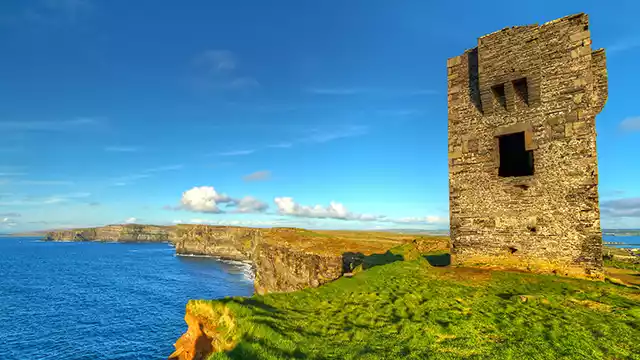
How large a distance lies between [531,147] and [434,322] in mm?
10638

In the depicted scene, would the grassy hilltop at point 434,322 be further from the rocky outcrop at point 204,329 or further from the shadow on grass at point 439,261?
the shadow on grass at point 439,261

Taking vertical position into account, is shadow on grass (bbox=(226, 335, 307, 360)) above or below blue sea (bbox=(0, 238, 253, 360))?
above

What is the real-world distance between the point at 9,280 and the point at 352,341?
103732 millimetres

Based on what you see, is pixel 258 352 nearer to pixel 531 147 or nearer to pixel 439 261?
pixel 531 147

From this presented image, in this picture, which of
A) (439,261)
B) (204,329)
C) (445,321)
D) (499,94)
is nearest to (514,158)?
(499,94)

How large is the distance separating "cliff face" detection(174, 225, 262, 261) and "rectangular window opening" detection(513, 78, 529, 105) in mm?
118161

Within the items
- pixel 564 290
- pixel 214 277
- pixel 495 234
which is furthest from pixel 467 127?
pixel 214 277

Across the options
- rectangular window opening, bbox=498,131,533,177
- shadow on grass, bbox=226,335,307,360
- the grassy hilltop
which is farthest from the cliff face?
shadow on grass, bbox=226,335,307,360

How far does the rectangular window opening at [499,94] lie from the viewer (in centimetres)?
1553

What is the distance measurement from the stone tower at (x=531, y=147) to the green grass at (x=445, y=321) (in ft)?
6.79

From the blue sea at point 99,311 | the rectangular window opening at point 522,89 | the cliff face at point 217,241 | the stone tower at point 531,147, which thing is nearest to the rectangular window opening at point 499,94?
the stone tower at point 531,147

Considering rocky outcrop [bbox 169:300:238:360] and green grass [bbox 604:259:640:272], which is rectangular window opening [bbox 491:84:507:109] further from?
rocky outcrop [bbox 169:300:238:360]

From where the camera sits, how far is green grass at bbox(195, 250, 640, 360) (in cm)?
700

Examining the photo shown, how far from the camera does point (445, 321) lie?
8805 mm
